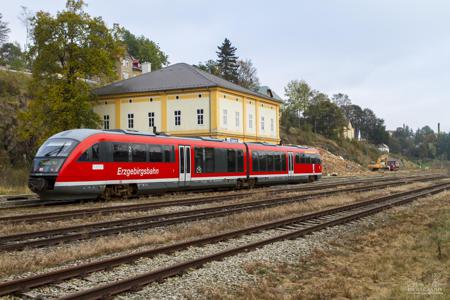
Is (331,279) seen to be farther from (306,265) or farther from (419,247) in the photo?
(419,247)

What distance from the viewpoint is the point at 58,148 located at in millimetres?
17969

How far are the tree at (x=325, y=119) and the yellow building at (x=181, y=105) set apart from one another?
4507 cm

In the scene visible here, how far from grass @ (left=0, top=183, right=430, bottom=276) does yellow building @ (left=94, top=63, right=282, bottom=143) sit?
3044cm

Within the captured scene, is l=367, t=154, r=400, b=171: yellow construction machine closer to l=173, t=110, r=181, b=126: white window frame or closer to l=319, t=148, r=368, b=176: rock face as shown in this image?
l=319, t=148, r=368, b=176: rock face

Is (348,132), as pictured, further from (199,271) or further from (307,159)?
(199,271)

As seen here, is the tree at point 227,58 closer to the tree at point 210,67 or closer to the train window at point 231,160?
the tree at point 210,67

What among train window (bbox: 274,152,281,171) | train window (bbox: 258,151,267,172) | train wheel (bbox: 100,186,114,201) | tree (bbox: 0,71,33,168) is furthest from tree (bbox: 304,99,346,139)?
train wheel (bbox: 100,186,114,201)

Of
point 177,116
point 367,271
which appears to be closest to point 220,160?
point 367,271

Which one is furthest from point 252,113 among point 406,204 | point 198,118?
point 406,204

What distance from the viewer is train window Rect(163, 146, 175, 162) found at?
72.9ft

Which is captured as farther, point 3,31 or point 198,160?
point 3,31

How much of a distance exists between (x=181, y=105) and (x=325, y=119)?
55049 millimetres

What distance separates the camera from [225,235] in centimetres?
1054

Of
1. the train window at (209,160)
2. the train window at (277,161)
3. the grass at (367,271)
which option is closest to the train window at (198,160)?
the train window at (209,160)
